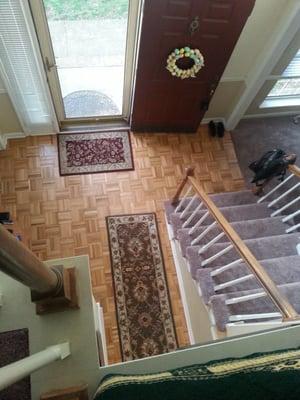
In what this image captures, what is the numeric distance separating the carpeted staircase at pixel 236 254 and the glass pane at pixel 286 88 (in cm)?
122

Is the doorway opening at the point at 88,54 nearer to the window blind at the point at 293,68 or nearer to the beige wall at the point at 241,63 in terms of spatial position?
the beige wall at the point at 241,63

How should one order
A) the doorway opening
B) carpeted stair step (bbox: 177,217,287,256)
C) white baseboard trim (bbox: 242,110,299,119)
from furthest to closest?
white baseboard trim (bbox: 242,110,299,119), carpeted stair step (bbox: 177,217,287,256), the doorway opening

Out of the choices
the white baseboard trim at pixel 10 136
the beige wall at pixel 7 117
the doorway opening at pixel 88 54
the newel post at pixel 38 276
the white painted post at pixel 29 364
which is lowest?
the white painted post at pixel 29 364

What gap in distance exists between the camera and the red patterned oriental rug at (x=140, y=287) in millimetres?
2684

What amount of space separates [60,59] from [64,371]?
260 centimetres

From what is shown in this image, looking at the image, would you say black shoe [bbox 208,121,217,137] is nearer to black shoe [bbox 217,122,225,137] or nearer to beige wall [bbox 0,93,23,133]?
black shoe [bbox 217,122,225,137]

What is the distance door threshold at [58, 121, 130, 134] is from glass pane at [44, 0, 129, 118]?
0.10 meters

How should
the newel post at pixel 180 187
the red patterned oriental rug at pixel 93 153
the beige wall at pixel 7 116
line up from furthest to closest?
the red patterned oriental rug at pixel 93 153
the beige wall at pixel 7 116
the newel post at pixel 180 187

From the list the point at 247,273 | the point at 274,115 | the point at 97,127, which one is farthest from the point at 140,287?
the point at 274,115

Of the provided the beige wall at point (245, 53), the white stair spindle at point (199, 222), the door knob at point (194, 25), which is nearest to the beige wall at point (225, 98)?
the beige wall at point (245, 53)

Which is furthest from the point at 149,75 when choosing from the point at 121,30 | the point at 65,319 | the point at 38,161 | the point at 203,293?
the point at 65,319

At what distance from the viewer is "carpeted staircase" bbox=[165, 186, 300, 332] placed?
227 cm

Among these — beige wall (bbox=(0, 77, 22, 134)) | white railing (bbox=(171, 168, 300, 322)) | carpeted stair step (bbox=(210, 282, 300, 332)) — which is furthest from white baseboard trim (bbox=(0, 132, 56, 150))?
carpeted stair step (bbox=(210, 282, 300, 332))

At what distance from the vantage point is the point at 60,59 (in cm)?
292
